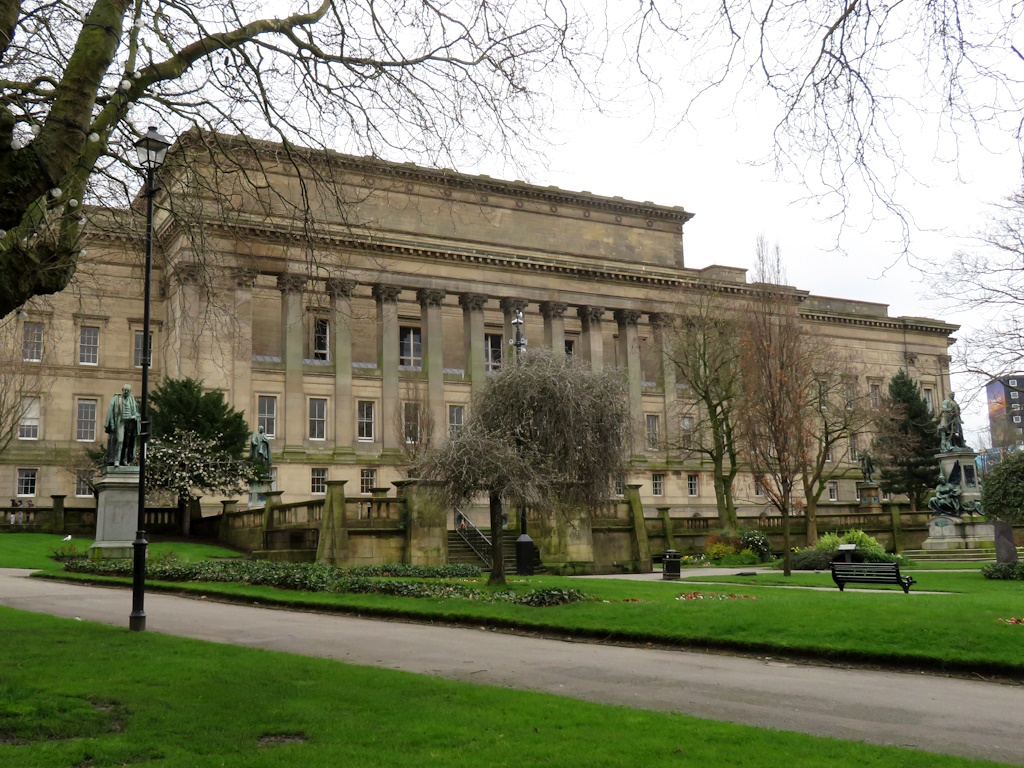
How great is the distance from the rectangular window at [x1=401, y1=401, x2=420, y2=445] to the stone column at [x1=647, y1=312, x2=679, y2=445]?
14256 millimetres

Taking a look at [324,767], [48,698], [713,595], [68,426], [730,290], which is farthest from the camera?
[730,290]

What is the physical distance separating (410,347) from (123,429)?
3197 cm

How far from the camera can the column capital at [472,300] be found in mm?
60156

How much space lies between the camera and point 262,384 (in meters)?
54.9

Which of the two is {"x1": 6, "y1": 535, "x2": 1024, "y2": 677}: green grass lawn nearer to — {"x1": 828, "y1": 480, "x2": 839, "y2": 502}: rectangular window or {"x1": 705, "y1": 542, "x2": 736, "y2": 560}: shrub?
{"x1": 705, "y1": 542, "x2": 736, "y2": 560}: shrub

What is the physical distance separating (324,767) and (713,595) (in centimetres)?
1477

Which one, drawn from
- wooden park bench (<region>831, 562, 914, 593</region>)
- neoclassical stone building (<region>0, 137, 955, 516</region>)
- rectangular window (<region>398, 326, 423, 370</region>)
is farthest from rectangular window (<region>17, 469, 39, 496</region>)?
wooden park bench (<region>831, 562, 914, 593</region>)

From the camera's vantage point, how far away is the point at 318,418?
56.7 metres

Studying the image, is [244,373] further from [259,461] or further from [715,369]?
[715,369]

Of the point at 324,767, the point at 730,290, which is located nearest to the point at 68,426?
the point at 730,290

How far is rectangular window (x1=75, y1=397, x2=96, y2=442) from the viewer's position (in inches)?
2098

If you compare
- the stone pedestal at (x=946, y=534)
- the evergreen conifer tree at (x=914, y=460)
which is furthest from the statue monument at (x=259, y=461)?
the evergreen conifer tree at (x=914, y=460)

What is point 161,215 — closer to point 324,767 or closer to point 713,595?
point 713,595

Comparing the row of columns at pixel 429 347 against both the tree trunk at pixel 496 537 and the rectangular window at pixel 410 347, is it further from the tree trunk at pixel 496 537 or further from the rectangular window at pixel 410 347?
the tree trunk at pixel 496 537
